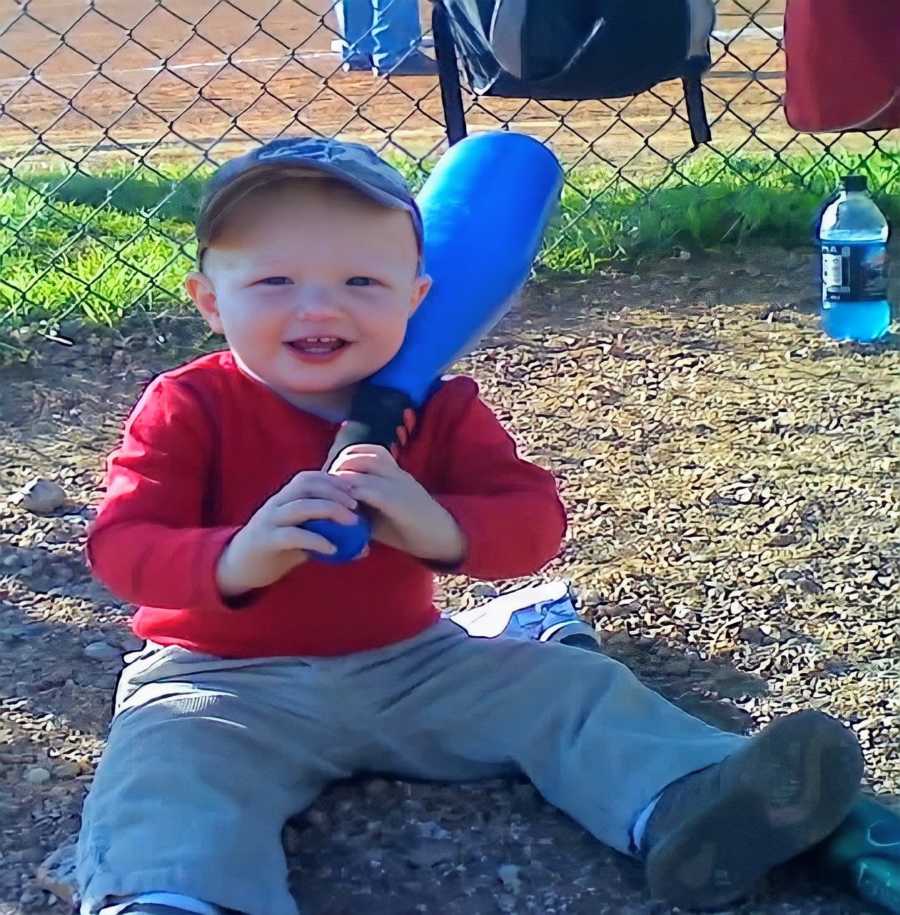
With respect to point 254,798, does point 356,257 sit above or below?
above

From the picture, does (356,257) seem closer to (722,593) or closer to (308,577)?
(308,577)

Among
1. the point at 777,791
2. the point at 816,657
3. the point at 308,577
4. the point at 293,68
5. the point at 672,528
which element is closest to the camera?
the point at 777,791

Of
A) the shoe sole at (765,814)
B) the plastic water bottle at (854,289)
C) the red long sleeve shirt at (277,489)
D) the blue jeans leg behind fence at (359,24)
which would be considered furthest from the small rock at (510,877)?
the blue jeans leg behind fence at (359,24)

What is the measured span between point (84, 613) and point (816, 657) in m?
0.96

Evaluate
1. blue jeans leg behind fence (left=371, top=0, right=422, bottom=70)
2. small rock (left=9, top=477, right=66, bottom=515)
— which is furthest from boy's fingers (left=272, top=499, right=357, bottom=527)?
blue jeans leg behind fence (left=371, top=0, right=422, bottom=70)

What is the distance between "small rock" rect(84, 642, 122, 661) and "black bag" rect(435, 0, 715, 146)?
1.21m

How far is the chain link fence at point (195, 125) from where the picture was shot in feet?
12.7

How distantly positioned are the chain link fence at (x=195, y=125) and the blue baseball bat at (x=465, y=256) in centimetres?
151

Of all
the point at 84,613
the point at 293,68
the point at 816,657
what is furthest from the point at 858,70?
the point at 293,68

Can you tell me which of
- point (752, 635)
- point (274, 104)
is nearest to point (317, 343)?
point (752, 635)

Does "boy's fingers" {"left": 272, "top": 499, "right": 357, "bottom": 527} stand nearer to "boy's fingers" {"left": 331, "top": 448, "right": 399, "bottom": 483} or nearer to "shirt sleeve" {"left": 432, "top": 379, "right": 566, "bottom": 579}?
"boy's fingers" {"left": 331, "top": 448, "right": 399, "bottom": 483}

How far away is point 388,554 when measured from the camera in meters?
1.78

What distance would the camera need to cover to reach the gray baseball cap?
1.65 meters

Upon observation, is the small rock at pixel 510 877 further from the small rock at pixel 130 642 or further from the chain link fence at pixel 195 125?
the chain link fence at pixel 195 125
